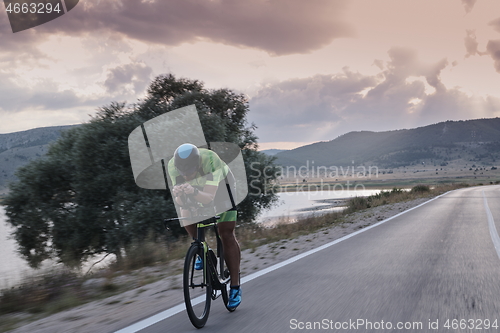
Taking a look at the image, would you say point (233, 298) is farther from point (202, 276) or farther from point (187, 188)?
point (187, 188)

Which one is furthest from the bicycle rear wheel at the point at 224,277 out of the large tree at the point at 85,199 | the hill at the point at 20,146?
the hill at the point at 20,146

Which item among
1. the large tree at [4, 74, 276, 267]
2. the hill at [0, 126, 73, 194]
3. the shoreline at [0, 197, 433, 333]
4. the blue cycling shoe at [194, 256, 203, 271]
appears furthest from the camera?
the hill at [0, 126, 73, 194]

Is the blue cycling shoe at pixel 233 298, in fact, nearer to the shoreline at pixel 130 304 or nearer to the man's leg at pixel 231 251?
the man's leg at pixel 231 251

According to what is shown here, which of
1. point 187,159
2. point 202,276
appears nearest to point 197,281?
point 202,276

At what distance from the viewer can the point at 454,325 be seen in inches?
144

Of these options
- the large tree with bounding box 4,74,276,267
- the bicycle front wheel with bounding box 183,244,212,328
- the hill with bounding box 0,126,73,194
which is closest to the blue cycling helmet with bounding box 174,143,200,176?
the bicycle front wheel with bounding box 183,244,212,328

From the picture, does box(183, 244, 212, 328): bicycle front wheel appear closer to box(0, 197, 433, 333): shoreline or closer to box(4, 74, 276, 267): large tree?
box(0, 197, 433, 333): shoreline

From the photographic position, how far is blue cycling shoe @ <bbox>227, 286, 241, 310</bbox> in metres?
4.21

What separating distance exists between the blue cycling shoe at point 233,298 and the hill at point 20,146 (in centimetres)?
8904

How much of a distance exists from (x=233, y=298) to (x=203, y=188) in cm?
130

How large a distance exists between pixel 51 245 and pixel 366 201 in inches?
785

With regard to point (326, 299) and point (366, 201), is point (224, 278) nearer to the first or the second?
point (326, 299)

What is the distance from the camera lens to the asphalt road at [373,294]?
3.78 metres

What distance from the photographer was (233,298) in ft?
13.9
